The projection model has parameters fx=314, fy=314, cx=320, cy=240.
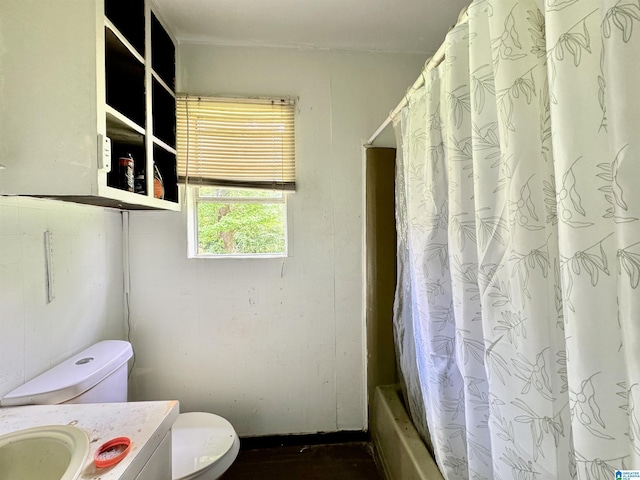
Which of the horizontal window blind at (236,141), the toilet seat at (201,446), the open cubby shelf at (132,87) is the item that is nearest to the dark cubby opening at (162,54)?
the open cubby shelf at (132,87)

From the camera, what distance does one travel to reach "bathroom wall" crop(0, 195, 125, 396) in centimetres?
102

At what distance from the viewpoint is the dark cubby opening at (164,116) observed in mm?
1532

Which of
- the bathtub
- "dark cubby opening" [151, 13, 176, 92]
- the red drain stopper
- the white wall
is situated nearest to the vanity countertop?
Answer: the red drain stopper

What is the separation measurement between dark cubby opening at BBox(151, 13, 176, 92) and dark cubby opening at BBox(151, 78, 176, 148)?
7 cm

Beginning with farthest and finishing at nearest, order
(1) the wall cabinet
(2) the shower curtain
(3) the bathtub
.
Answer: (3) the bathtub, (1) the wall cabinet, (2) the shower curtain

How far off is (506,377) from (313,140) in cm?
142

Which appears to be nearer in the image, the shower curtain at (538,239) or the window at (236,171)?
the shower curtain at (538,239)

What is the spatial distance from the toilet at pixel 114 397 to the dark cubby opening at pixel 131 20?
1231 millimetres

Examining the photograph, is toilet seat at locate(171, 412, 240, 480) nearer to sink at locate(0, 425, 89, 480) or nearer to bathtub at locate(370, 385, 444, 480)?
sink at locate(0, 425, 89, 480)

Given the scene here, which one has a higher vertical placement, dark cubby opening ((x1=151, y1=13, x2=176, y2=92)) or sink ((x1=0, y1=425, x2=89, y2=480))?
dark cubby opening ((x1=151, y1=13, x2=176, y2=92))

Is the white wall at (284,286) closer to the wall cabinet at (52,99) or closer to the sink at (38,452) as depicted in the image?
the wall cabinet at (52,99)

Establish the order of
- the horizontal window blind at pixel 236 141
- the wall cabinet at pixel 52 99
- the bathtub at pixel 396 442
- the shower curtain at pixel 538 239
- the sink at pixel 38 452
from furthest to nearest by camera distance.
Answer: the horizontal window blind at pixel 236 141 → the bathtub at pixel 396 442 → the wall cabinet at pixel 52 99 → the sink at pixel 38 452 → the shower curtain at pixel 538 239

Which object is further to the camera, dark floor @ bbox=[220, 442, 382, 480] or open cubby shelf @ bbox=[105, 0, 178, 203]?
dark floor @ bbox=[220, 442, 382, 480]

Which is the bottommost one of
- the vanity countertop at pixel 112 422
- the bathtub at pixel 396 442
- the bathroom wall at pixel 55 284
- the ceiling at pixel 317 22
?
the bathtub at pixel 396 442
